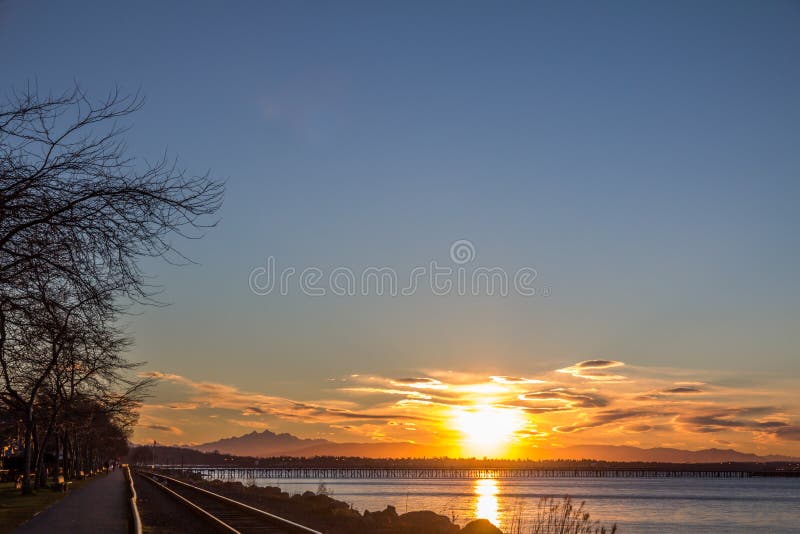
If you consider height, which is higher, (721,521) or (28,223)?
(28,223)

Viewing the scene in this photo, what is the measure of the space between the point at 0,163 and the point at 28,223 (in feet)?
2.88

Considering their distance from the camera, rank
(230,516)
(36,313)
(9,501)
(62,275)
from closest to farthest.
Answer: (62,275), (36,313), (230,516), (9,501)

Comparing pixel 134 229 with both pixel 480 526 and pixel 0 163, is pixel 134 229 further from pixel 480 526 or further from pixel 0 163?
pixel 480 526

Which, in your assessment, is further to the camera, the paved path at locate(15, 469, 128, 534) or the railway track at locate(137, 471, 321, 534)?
the paved path at locate(15, 469, 128, 534)

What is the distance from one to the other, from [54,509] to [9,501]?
16.4 ft

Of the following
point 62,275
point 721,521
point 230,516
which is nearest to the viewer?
point 62,275

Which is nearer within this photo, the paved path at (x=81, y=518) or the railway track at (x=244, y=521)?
the railway track at (x=244, y=521)

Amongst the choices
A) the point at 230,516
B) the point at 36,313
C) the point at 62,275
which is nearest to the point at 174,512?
the point at 230,516

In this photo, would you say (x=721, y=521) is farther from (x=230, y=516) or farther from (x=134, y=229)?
(x=134, y=229)

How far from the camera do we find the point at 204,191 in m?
10.6

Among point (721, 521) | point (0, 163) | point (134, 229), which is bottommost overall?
point (721, 521)

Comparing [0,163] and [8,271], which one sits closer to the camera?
[0,163]

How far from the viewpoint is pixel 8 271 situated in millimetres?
11258

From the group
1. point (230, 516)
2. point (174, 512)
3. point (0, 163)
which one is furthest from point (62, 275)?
point (174, 512)
